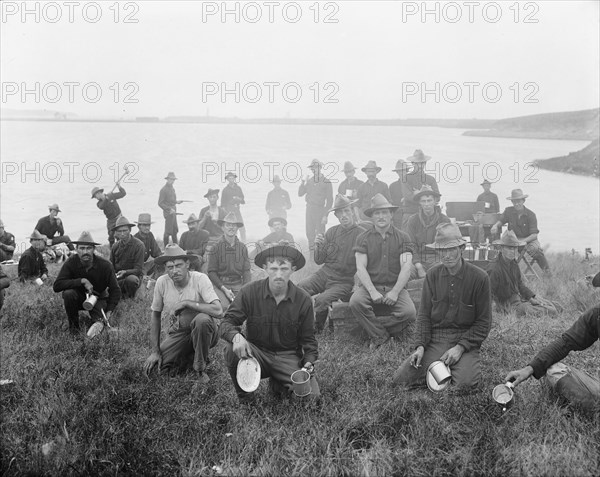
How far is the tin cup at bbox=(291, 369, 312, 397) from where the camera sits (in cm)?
471

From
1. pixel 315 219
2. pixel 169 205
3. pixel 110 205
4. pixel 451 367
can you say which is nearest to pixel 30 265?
pixel 110 205

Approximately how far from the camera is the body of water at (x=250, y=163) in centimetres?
1647

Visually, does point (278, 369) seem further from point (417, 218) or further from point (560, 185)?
point (560, 185)

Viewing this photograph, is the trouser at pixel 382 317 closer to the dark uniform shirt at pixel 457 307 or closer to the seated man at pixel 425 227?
the dark uniform shirt at pixel 457 307

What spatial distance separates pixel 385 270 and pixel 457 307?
5.56 feet

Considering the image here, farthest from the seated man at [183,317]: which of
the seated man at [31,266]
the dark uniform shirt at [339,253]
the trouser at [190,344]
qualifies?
the seated man at [31,266]

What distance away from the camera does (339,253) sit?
7.68 metres

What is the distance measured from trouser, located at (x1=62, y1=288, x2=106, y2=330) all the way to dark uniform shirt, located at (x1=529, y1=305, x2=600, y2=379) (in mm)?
5151

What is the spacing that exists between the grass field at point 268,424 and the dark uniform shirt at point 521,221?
5.03m

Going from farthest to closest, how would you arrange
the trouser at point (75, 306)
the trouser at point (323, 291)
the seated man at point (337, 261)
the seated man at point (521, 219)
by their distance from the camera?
1. the seated man at point (521, 219)
2. the seated man at point (337, 261)
3. the trouser at point (323, 291)
4. the trouser at point (75, 306)

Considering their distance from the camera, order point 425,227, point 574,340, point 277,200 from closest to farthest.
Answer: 1. point 574,340
2. point 425,227
3. point 277,200

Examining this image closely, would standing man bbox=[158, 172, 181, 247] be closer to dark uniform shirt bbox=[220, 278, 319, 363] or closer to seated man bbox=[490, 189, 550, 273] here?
seated man bbox=[490, 189, 550, 273]

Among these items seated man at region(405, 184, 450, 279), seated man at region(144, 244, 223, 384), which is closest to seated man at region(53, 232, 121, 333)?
seated man at region(144, 244, 223, 384)

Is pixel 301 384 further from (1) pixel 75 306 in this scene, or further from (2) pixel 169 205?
(2) pixel 169 205
